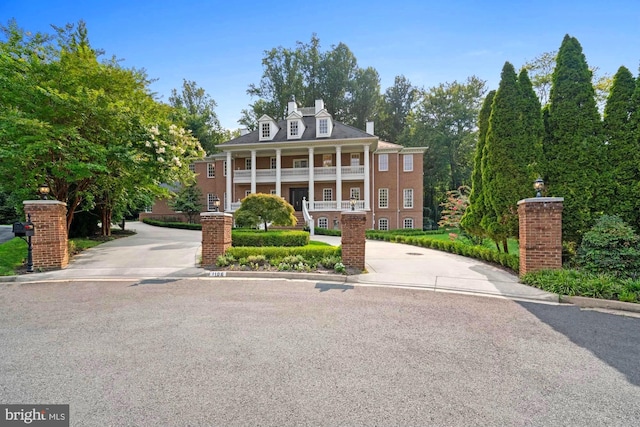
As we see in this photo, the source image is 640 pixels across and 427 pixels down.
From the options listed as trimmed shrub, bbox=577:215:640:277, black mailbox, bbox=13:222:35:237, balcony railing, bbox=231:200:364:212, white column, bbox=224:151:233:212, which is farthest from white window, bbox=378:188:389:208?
black mailbox, bbox=13:222:35:237

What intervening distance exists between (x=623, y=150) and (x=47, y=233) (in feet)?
49.9

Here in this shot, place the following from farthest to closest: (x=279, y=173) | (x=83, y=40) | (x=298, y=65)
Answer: (x=298, y=65) → (x=279, y=173) → (x=83, y=40)

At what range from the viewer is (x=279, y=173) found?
84.8ft

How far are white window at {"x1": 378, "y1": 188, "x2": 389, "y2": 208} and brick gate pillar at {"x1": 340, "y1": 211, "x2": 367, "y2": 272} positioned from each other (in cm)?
1871

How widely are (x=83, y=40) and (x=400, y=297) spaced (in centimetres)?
1564

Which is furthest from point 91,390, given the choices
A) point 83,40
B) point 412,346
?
point 83,40

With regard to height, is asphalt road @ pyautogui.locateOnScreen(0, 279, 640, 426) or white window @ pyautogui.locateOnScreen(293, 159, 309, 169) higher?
white window @ pyautogui.locateOnScreen(293, 159, 309, 169)

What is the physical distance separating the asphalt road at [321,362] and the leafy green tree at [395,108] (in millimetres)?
38223

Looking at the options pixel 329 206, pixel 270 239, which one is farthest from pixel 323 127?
pixel 270 239

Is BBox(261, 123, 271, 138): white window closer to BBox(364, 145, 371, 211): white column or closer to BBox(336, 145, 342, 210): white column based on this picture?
BBox(336, 145, 342, 210): white column

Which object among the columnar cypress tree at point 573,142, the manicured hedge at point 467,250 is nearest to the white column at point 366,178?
the manicured hedge at point 467,250

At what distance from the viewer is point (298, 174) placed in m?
26.6

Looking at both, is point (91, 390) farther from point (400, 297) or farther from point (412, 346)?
point (400, 297)

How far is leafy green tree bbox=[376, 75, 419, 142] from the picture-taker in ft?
136
